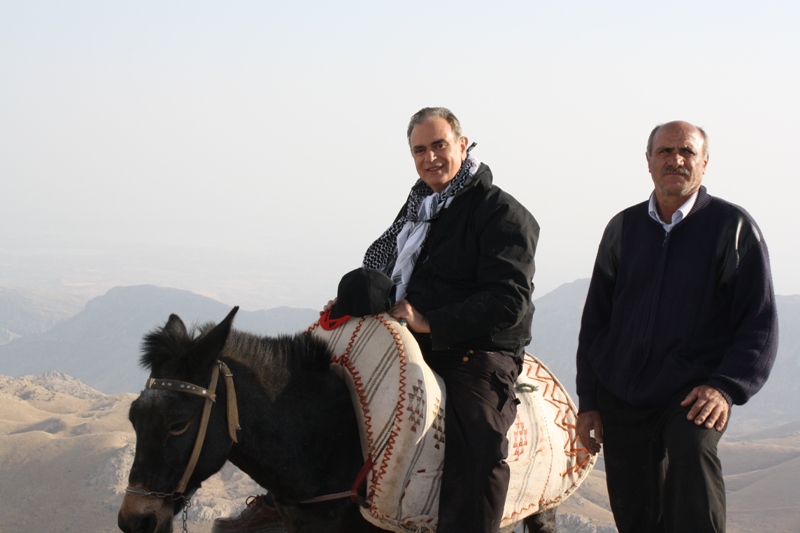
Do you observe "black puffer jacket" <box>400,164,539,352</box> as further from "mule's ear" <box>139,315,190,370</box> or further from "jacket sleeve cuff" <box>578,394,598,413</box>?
"mule's ear" <box>139,315,190,370</box>

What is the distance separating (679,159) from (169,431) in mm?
2512

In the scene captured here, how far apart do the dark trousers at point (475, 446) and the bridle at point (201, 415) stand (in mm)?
997

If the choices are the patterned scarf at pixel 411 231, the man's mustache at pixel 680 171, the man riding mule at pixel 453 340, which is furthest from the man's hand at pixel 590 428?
the man's mustache at pixel 680 171

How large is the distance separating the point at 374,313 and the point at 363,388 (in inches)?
15.6

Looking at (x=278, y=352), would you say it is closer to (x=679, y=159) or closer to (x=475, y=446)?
(x=475, y=446)

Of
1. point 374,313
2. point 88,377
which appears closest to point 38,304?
point 88,377

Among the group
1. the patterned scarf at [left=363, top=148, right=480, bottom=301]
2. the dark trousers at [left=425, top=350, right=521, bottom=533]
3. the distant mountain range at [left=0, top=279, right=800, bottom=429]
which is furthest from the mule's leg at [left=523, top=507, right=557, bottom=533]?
the distant mountain range at [left=0, top=279, right=800, bottom=429]

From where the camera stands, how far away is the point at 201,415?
131 inches

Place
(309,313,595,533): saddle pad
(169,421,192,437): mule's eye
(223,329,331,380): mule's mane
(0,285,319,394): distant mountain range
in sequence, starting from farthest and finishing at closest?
(0,285,319,394): distant mountain range, (223,329,331,380): mule's mane, (309,313,595,533): saddle pad, (169,421,192,437): mule's eye

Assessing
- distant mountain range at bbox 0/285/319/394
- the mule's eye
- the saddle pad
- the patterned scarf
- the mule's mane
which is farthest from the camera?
distant mountain range at bbox 0/285/319/394

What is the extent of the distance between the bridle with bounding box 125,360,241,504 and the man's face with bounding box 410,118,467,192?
4.94ft

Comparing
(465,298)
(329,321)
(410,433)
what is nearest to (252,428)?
(410,433)

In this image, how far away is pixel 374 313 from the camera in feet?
12.9

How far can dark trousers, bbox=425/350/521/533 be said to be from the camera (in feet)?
11.6
